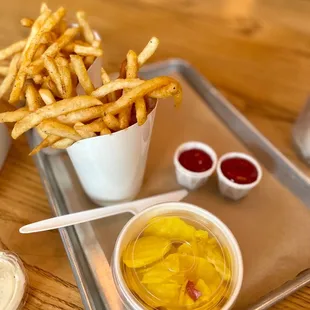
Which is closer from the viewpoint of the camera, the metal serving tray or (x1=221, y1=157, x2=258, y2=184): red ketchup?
the metal serving tray

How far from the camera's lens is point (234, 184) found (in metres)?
1.15

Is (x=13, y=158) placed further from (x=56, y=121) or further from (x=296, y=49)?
(x=296, y=49)

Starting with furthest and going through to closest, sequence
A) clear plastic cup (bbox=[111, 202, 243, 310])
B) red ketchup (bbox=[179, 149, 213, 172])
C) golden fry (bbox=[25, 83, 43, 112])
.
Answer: red ketchup (bbox=[179, 149, 213, 172])
golden fry (bbox=[25, 83, 43, 112])
clear plastic cup (bbox=[111, 202, 243, 310])

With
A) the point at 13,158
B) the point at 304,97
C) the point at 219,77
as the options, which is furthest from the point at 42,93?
the point at 304,97

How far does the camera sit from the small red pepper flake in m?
0.89

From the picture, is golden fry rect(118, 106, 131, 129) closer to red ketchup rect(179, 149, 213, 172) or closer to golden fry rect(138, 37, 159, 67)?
golden fry rect(138, 37, 159, 67)

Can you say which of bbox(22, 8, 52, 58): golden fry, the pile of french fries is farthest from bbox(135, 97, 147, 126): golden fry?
bbox(22, 8, 52, 58): golden fry

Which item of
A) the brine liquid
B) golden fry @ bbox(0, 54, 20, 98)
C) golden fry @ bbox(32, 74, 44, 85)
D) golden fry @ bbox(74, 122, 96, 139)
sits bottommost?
the brine liquid

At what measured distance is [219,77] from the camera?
1.59 m

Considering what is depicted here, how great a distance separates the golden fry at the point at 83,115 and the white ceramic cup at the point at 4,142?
32 cm

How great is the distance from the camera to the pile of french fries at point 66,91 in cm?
92

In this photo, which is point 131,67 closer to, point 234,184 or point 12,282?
point 234,184

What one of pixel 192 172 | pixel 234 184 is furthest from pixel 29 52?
pixel 234 184

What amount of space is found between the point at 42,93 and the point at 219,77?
812 mm
